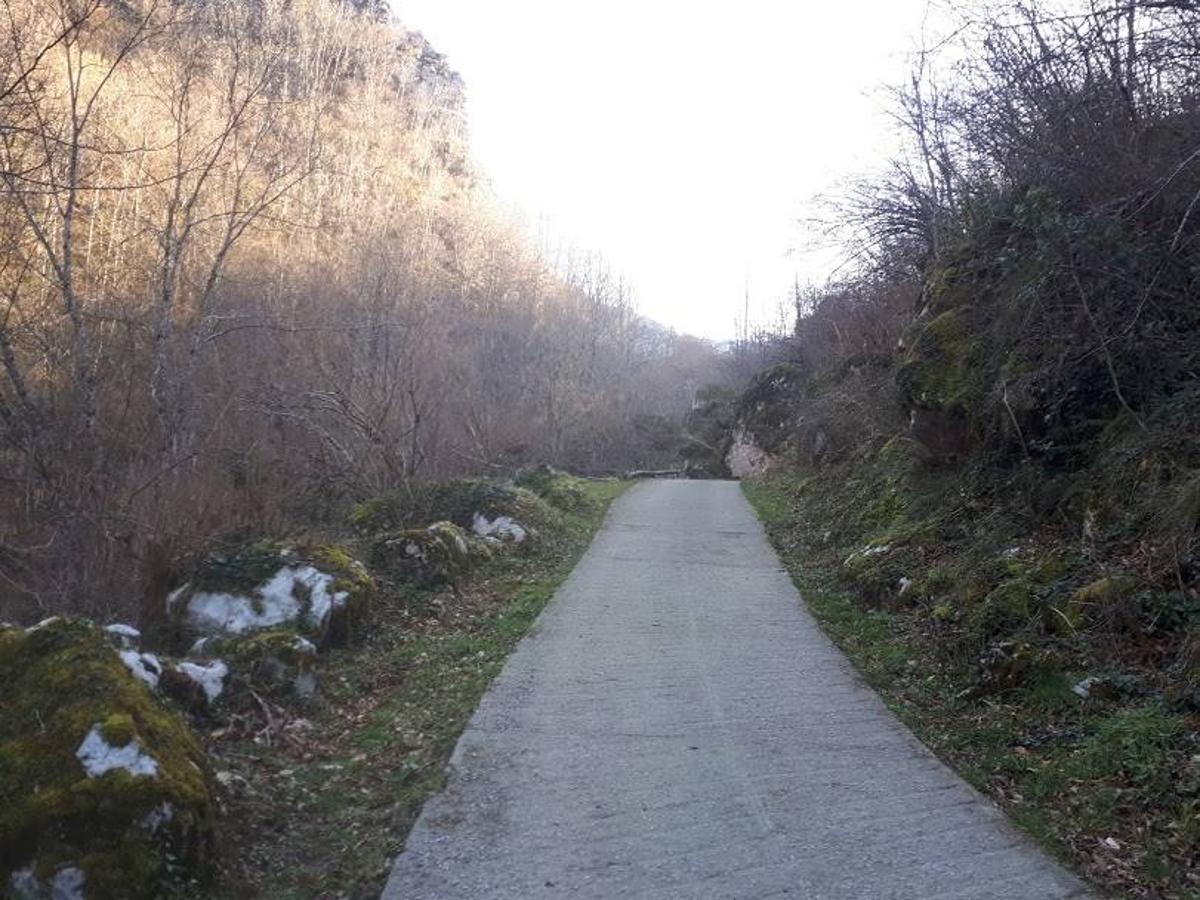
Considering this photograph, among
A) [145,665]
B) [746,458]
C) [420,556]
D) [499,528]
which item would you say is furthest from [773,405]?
[145,665]

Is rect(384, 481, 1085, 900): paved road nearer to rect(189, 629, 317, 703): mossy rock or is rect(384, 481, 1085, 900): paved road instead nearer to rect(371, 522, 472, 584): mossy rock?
rect(189, 629, 317, 703): mossy rock

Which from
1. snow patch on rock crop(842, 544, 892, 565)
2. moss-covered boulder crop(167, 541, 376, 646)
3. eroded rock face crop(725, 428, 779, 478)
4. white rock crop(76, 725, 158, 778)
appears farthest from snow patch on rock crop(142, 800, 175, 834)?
eroded rock face crop(725, 428, 779, 478)

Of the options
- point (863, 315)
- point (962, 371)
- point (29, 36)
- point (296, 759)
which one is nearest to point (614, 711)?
point (296, 759)

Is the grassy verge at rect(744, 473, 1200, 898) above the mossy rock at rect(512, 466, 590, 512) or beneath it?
beneath

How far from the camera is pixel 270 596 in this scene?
26.9ft

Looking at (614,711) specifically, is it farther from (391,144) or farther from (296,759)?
(391,144)

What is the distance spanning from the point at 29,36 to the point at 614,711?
8.23 m

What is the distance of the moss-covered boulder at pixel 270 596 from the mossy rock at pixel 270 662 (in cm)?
57

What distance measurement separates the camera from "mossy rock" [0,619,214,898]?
382cm

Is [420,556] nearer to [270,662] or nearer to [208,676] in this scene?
[270,662]

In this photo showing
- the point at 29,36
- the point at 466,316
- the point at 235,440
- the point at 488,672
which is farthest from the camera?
the point at 466,316

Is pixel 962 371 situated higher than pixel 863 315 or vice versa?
pixel 863 315

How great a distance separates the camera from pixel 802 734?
6.25 m

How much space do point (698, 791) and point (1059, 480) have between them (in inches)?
209
